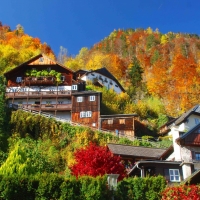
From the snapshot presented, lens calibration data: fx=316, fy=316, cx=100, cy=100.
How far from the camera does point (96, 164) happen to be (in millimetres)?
26062

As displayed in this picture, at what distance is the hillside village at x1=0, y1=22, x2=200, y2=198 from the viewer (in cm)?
2967

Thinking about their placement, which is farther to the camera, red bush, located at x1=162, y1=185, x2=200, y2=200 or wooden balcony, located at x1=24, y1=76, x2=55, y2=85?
wooden balcony, located at x1=24, y1=76, x2=55, y2=85

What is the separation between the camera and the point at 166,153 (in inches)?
1329

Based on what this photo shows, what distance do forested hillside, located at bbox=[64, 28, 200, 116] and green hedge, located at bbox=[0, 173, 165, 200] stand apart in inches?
1705

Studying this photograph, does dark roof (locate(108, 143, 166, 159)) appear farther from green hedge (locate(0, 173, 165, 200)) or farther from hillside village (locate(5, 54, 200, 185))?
green hedge (locate(0, 173, 165, 200))

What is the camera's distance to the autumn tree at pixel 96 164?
25.6 m

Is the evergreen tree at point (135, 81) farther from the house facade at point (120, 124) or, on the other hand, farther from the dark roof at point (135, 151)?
the dark roof at point (135, 151)

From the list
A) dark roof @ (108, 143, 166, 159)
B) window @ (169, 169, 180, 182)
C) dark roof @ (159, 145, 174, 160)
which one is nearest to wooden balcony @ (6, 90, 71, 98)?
dark roof @ (108, 143, 166, 159)

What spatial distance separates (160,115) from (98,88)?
43.2ft

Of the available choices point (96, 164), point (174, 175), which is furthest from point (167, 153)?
point (96, 164)

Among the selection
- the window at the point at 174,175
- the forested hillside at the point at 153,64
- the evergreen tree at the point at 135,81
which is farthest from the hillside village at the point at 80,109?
the evergreen tree at the point at 135,81

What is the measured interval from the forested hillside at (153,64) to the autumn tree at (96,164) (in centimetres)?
3821

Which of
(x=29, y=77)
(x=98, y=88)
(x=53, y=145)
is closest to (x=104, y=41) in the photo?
(x=98, y=88)

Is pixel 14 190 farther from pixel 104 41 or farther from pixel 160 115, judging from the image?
pixel 104 41
